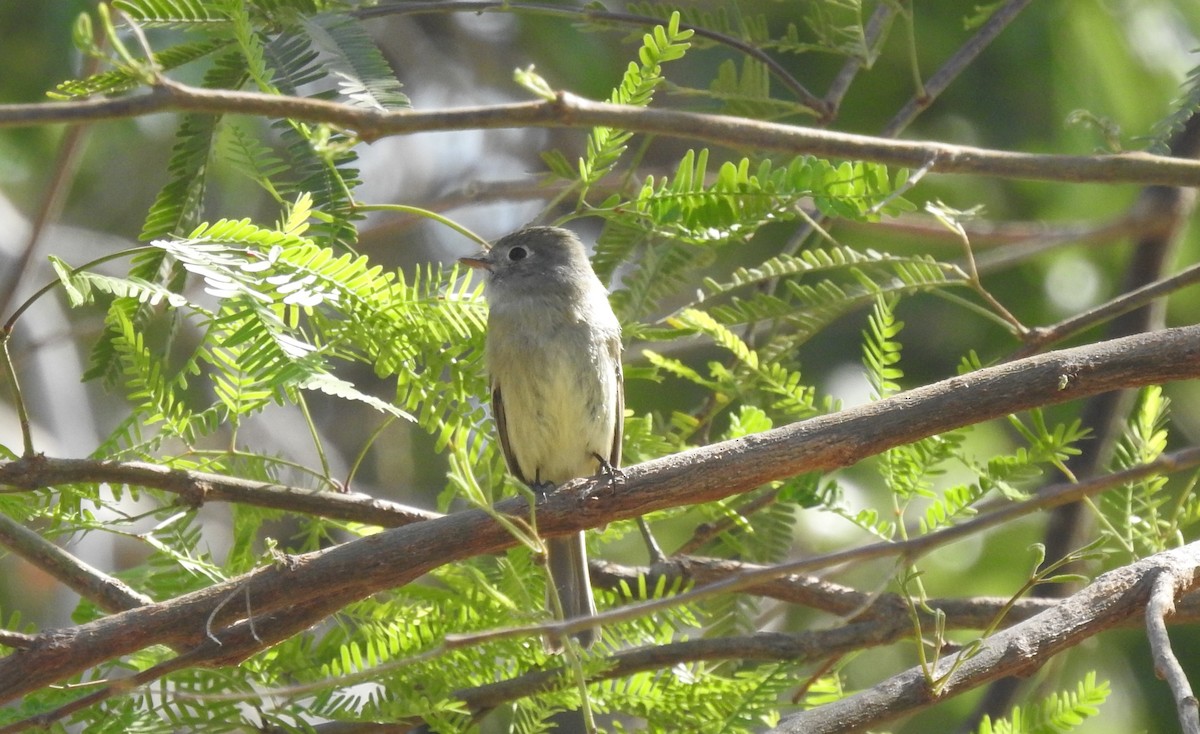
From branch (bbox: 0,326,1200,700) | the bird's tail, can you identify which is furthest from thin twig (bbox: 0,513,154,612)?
the bird's tail

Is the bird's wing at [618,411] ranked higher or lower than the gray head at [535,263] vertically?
lower

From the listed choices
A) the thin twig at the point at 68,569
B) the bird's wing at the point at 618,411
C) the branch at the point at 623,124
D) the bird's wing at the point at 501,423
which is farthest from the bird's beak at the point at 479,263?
the branch at the point at 623,124

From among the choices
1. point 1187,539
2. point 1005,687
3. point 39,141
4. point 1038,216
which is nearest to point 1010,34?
point 1038,216

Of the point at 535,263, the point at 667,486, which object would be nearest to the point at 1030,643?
the point at 667,486

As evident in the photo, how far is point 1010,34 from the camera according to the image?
5.74m

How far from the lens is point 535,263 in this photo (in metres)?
4.98

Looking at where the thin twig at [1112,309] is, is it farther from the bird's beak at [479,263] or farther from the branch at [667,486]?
the bird's beak at [479,263]

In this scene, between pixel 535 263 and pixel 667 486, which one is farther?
pixel 535 263

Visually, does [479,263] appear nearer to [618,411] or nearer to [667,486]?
[618,411]

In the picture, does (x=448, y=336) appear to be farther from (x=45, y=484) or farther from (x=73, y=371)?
(x=73, y=371)

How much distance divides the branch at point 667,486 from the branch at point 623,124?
1.36ft

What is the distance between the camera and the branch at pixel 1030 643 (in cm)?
263

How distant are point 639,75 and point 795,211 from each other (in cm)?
49

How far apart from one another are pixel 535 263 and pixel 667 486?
7.90 feet
